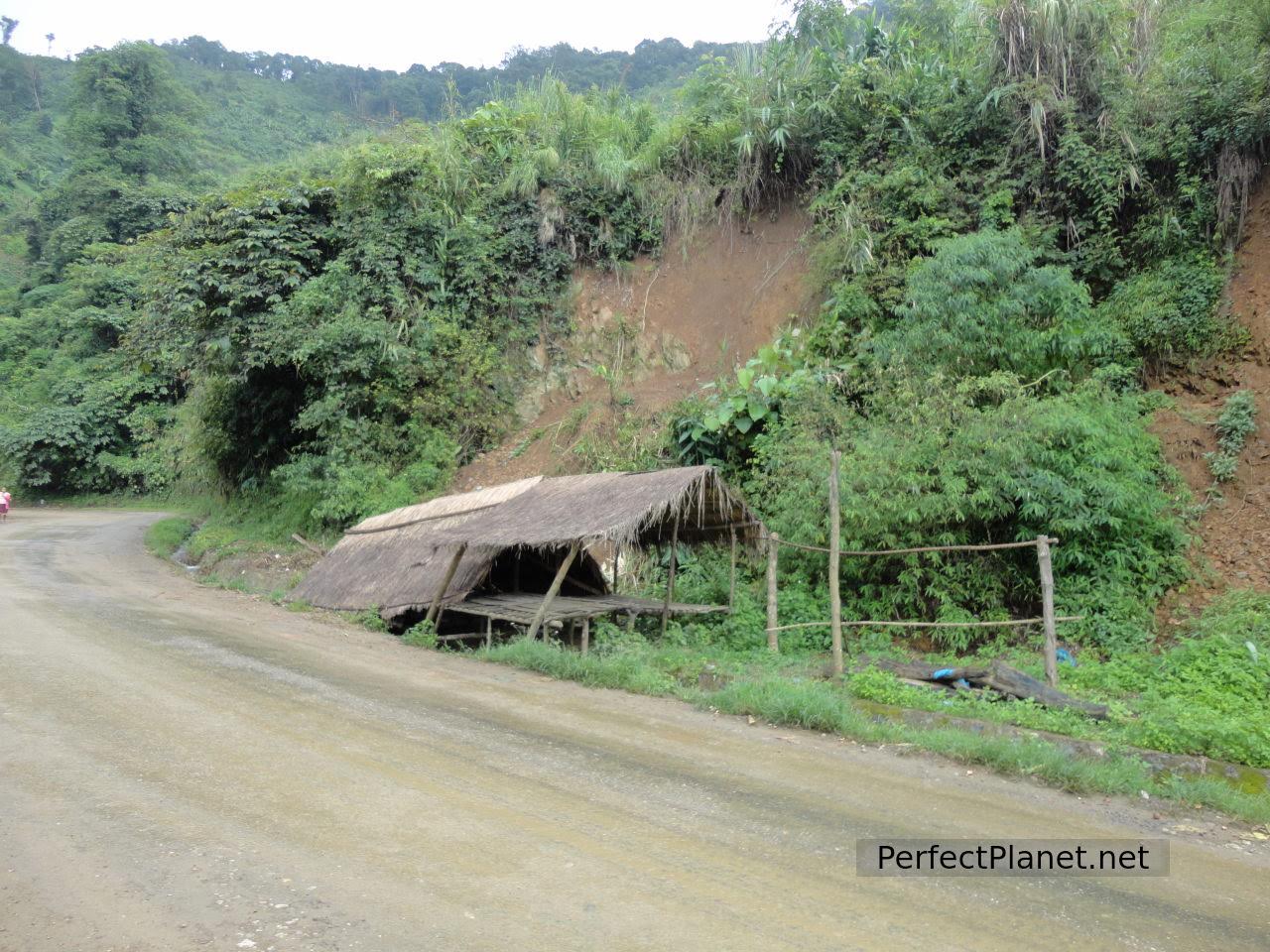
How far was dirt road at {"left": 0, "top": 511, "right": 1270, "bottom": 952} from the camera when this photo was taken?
4.09 metres

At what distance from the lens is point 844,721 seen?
25.6 ft

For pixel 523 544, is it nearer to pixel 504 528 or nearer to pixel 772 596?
pixel 504 528

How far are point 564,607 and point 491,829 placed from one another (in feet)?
20.8

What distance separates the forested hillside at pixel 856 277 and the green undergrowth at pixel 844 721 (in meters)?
3.17

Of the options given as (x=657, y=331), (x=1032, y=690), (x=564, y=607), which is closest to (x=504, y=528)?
(x=564, y=607)

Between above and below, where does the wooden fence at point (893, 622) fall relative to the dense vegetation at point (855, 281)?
below

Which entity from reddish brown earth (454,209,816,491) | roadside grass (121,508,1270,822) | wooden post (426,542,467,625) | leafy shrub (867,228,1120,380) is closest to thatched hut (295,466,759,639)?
wooden post (426,542,467,625)

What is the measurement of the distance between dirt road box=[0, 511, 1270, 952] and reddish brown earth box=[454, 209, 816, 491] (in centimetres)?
1060

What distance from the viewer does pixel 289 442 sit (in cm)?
2258

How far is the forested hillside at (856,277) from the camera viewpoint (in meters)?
11.4

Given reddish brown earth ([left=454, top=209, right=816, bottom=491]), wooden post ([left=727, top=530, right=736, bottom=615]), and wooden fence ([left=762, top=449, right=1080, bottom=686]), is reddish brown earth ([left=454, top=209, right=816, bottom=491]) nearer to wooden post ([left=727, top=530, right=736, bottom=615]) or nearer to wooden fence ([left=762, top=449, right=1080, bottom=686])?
wooden post ([left=727, top=530, right=736, bottom=615])

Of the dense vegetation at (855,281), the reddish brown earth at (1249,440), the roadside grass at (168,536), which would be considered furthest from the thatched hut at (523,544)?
the roadside grass at (168,536)

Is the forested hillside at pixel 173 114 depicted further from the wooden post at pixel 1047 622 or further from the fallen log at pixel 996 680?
the wooden post at pixel 1047 622

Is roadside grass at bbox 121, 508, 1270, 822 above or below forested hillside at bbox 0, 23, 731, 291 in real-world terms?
below
